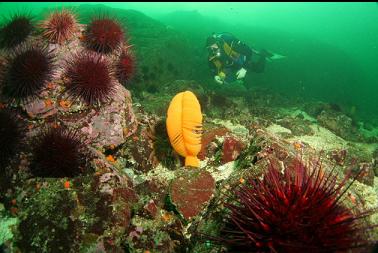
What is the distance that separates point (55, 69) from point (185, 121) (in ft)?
8.27

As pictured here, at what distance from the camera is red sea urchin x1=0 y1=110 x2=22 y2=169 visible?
3.84 metres

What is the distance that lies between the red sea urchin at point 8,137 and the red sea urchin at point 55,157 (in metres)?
0.41

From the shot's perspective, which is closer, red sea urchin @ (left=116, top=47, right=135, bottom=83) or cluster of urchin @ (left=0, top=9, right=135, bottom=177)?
cluster of urchin @ (left=0, top=9, right=135, bottom=177)

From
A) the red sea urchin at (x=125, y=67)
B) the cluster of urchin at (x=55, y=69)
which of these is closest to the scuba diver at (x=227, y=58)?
the red sea urchin at (x=125, y=67)

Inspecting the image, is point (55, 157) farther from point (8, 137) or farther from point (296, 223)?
point (296, 223)

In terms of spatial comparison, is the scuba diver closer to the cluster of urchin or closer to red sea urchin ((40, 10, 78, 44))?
the cluster of urchin

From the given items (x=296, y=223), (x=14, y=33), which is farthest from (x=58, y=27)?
(x=296, y=223)

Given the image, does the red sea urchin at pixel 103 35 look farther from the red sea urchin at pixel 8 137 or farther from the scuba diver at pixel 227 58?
the scuba diver at pixel 227 58

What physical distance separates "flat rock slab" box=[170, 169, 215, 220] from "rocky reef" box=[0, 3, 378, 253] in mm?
14

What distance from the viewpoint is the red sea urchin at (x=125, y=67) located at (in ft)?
17.9

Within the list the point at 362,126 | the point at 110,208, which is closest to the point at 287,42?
the point at 362,126

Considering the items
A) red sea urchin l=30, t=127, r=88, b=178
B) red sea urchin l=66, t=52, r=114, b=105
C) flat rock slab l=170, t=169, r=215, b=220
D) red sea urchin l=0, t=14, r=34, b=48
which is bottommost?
flat rock slab l=170, t=169, r=215, b=220

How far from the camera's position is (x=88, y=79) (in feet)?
14.8

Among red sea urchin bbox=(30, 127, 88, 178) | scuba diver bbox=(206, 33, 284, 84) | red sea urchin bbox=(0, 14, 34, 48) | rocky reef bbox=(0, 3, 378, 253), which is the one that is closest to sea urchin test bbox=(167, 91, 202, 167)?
rocky reef bbox=(0, 3, 378, 253)
